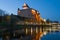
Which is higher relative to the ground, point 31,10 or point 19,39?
point 31,10

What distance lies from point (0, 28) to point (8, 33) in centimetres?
201

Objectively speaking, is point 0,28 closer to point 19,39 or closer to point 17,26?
point 17,26

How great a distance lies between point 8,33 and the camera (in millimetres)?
17922

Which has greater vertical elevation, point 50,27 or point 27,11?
point 27,11

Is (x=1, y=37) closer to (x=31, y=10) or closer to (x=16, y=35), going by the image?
(x=16, y=35)

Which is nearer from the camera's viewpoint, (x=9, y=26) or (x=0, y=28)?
(x=0, y=28)

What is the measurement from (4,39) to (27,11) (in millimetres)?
41290

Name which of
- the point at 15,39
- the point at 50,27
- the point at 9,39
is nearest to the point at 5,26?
the point at 9,39

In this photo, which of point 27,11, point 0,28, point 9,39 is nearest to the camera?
point 0,28

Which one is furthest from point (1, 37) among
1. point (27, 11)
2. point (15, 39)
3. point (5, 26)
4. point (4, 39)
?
point (27, 11)

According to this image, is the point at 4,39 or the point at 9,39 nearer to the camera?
the point at 4,39

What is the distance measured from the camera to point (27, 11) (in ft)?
192

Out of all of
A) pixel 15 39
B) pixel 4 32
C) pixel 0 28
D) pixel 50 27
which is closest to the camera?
pixel 0 28

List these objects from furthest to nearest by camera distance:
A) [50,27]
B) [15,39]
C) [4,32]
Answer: [50,27]
[15,39]
[4,32]
